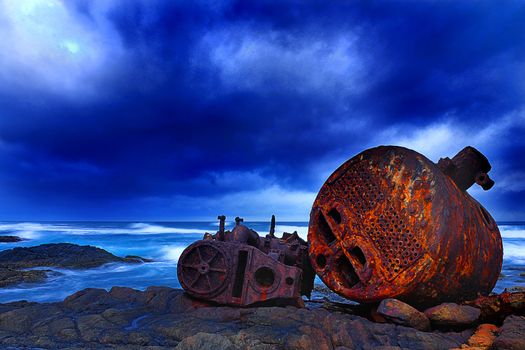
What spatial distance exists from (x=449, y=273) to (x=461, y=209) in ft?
2.29

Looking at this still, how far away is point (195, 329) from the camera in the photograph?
3809 mm

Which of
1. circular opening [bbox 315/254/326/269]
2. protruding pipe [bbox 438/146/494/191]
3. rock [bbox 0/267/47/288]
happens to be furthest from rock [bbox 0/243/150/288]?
protruding pipe [bbox 438/146/494/191]

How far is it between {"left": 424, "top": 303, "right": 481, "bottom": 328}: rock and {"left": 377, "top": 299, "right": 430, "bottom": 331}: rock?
0.11 metres

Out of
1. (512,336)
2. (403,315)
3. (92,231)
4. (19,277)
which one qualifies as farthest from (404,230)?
(92,231)

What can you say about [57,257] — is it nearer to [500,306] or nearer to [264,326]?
[264,326]

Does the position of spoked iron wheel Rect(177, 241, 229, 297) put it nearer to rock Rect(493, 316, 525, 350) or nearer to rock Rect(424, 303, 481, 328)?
rock Rect(424, 303, 481, 328)

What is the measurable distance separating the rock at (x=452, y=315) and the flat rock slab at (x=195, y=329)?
132 mm

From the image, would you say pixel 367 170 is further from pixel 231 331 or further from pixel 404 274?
pixel 231 331

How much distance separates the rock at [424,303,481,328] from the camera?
141 inches

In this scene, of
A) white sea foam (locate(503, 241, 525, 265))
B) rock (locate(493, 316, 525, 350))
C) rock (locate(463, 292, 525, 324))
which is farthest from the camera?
white sea foam (locate(503, 241, 525, 265))

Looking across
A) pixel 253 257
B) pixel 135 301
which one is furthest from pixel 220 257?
pixel 135 301

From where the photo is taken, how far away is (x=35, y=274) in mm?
10773

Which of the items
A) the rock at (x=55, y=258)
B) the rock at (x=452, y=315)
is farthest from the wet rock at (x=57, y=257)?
the rock at (x=452, y=315)

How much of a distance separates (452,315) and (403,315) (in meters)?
0.49
